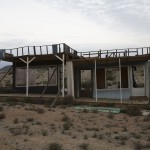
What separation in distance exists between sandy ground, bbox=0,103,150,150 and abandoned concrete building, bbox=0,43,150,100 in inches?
242

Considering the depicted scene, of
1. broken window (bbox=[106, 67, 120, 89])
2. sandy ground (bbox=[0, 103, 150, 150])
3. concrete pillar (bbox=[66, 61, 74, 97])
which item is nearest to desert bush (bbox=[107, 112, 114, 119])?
sandy ground (bbox=[0, 103, 150, 150])

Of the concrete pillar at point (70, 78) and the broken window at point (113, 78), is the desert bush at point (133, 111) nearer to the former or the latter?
the broken window at point (113, 78)

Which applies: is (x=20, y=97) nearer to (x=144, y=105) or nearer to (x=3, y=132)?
(x=144, y=105)

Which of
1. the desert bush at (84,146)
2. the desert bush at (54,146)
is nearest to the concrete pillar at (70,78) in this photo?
the desert bush at (84,146)

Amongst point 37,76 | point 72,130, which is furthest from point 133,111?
point 37,76

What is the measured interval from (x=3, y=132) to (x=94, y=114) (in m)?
7.40

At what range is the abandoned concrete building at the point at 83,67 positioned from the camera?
25.7 m

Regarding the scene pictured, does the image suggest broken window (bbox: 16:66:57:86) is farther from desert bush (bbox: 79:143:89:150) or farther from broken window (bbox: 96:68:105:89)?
desert bush (bbox: 79:143:89:150)

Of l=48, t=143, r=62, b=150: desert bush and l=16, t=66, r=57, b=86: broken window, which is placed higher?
l=16, t=66, r=57, b=86: broken window

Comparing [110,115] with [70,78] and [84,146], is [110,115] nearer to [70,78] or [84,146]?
[84,146]

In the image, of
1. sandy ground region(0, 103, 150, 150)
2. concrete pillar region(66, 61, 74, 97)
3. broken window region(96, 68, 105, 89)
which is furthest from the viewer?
broken window region(96, 68, 105, 89)

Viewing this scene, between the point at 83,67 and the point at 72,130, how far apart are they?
566 inches

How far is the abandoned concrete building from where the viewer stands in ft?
84.2

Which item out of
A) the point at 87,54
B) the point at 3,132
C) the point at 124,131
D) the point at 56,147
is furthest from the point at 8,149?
the point at 87,54
